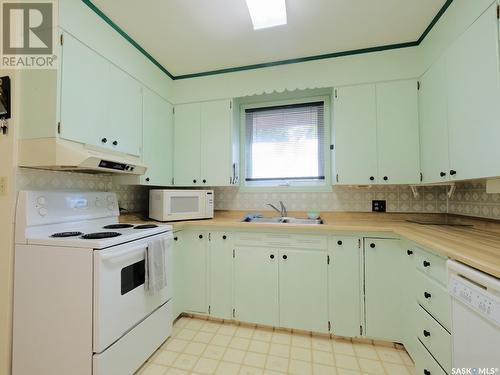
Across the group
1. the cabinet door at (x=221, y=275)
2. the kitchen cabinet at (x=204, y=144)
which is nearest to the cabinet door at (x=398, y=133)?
the kitchen cabinet at (x=204, y=144)

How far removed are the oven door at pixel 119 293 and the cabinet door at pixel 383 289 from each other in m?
1.68

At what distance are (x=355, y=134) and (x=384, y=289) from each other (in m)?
1.36

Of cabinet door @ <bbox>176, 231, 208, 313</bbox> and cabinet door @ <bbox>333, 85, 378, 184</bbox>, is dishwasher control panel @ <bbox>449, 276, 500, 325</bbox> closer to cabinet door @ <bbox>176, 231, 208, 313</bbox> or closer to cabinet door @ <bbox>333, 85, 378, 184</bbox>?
cabinet door @ <bbox>333, 85, 378, 184</bbox>

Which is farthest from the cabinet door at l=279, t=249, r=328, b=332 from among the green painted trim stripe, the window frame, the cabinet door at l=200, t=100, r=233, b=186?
the green painted trim stripe

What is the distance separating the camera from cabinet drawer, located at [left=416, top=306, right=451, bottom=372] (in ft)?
3.68

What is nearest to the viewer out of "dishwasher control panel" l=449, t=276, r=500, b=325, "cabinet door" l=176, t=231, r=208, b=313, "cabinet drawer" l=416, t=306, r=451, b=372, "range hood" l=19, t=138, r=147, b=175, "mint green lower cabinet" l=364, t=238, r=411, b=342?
"dishwasher control panel" l=449, t=276, r=500, b=325

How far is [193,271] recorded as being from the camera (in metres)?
2.18

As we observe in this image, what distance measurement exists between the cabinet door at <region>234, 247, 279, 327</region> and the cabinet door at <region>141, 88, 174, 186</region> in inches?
43.5

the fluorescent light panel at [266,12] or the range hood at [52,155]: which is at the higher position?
the fluorescent light panel at [266,12]

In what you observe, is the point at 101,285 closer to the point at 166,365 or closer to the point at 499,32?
the point at 166,365

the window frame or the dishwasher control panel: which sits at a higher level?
the window frame

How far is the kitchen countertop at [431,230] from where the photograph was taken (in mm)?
1009

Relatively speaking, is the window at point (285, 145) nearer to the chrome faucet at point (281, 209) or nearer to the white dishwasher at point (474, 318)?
the chrome faucet at point (281, 209)

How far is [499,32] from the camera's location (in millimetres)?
1145
